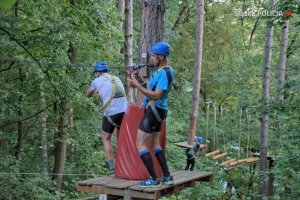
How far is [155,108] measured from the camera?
4.43 metres

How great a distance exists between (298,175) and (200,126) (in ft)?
30.9

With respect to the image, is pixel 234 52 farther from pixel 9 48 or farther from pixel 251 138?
pixel 9 48

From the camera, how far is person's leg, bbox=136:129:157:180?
4449mm

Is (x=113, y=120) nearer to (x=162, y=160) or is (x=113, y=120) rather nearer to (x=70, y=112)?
(x=162, y=160)

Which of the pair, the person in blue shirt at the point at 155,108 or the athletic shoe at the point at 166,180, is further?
the athletic shoe at the point at 166,180

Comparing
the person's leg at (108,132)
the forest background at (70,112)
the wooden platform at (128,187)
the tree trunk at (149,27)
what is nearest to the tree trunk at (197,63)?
the forest background at (70,112)

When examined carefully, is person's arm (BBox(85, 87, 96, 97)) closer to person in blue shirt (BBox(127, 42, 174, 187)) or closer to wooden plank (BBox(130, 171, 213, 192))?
person in blue shirt (BBox(127, 42, 174, 187))

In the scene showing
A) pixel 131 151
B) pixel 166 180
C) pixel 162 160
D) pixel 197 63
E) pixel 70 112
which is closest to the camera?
pixel 166 180

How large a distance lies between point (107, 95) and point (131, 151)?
29.5 inches

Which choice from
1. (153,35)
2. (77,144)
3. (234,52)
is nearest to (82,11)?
(77,144)

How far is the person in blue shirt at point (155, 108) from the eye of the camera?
4.27 m

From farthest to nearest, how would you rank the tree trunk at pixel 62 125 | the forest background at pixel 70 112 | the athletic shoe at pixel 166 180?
the tree trunk at pixel 62 125, the forest background at pixel 70 112, the athletic shoe at pixel 166 180

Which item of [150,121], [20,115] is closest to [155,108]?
[150,121]

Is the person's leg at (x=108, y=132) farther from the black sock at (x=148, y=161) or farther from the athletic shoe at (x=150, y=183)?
the athletic shoe at (x=150, y=183)
